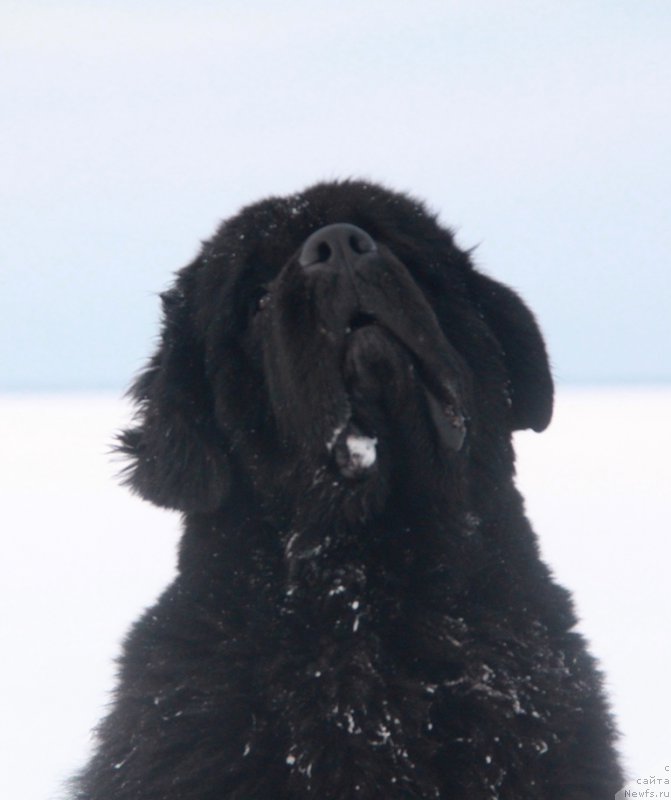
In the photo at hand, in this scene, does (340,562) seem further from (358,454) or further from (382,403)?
(382,403)

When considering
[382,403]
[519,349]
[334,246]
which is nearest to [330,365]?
[382,403]

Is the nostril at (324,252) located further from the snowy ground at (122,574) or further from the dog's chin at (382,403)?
the snowy ground at (122,574)

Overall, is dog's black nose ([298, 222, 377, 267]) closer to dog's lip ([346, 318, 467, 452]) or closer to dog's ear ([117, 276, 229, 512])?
dog's lip ([346, 318, 467, 452])

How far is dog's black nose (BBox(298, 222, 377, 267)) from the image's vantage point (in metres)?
2.85

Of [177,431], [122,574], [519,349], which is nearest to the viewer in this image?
[177,431]

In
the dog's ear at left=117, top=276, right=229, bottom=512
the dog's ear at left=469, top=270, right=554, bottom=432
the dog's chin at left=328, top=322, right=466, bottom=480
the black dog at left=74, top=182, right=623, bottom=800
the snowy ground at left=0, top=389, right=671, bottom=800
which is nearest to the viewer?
the black dog at left=74, top=182, right=623, bottom=800

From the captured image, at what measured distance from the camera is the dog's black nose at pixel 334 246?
285cm

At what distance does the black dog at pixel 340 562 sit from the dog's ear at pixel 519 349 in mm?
106

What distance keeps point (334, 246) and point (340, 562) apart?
0.72 meters

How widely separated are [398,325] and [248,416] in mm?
428

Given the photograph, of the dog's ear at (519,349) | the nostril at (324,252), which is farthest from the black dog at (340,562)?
the dog's ear at (519,349)

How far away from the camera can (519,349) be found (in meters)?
3.34

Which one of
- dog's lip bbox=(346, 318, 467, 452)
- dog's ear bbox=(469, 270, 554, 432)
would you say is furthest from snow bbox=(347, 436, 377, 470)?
dog's ear bbox=(469, 270, 554, 432)

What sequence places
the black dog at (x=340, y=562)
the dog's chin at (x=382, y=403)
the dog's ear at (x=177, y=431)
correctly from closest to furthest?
the black dog at (x=340, y=562) → the dog's chin at (x=382, y=403) → the dog's ear at (x=177, y=431)
